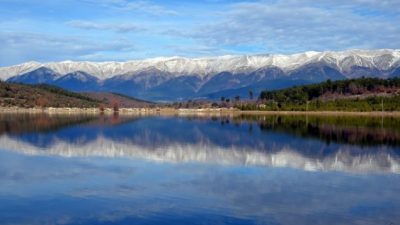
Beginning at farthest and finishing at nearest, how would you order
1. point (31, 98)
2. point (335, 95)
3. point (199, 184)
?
1. point (31, 98)
2. point (335, 95)
3. point (199, 184)

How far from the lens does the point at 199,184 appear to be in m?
22.8

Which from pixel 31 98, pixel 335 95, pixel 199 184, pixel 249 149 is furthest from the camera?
pixel 31 98

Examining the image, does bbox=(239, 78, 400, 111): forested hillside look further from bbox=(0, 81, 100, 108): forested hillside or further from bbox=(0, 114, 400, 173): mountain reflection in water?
bbox=(0, 114, 400, 173): mountain reflection in water

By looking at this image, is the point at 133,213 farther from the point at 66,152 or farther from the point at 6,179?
the point at 66,152

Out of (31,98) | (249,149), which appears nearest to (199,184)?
(249,149)

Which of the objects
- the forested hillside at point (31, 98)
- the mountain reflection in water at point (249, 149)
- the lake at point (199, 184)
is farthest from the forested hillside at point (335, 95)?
the lake at point (199, 184)

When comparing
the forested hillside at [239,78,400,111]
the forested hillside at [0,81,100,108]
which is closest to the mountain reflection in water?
the forested hillside at [239,78,400,111]

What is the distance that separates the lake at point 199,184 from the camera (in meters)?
17.4

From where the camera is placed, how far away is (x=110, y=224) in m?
16.3

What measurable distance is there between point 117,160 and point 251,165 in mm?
6931

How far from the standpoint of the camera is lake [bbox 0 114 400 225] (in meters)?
17.4

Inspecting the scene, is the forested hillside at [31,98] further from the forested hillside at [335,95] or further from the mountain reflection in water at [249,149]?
the mountain reflection in water at [249,149]

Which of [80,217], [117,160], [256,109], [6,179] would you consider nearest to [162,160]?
[117,160]

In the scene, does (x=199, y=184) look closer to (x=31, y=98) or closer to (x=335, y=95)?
(x=335, y=95)
